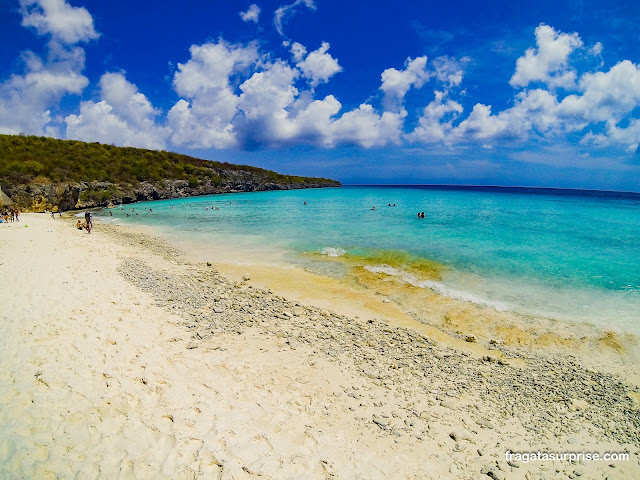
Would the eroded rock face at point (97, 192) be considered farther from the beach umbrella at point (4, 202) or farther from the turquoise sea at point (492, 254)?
the turquoise sea at point (492, 254)

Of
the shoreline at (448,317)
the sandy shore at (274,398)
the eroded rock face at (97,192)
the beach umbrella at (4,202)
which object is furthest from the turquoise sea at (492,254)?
the eroded rock face at (97,192)

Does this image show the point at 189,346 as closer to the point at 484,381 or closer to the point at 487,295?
the point at 484,381

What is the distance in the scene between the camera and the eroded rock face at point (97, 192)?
36.3 meters

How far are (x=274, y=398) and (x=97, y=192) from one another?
53.7 metres

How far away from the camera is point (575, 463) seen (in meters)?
4.83

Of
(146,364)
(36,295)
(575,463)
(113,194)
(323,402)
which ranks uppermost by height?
(113,194)

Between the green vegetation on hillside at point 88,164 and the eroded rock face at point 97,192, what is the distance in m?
1.81

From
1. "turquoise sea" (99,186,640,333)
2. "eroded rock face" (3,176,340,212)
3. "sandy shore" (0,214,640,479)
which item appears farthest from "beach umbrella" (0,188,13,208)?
"sandy shore" (0,214,640,479)

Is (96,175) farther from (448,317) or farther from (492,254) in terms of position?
(448,317)

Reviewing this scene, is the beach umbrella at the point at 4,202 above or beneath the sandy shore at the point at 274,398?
above

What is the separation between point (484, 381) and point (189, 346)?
266 inches

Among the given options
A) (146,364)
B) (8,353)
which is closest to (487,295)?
(146,364)

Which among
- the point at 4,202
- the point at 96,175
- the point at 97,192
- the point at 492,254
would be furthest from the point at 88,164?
the point at 492,254

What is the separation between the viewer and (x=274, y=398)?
5.83 metres
